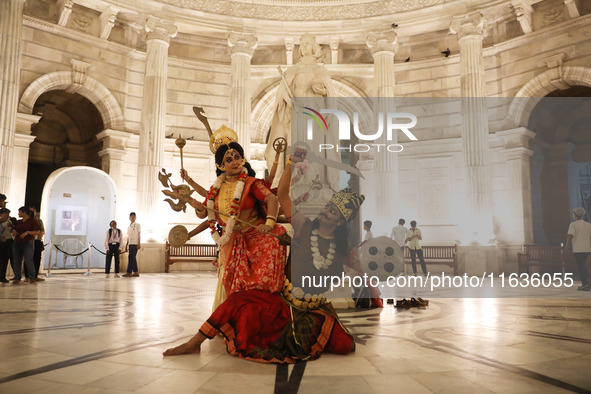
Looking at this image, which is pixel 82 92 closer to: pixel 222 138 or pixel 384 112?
pixel 384 112

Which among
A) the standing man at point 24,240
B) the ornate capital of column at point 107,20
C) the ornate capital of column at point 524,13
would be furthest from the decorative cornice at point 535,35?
the standing man at point 24,240

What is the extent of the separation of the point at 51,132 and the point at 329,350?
1741 centimetres

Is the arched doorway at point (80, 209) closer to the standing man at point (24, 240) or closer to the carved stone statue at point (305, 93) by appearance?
the standing man at point (24, 240)

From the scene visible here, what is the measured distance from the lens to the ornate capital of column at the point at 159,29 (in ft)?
47.3

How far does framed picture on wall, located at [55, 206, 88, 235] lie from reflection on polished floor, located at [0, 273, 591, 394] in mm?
6425

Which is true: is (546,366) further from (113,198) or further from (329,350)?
(113,198)

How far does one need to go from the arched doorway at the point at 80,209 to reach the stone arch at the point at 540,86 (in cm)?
1225

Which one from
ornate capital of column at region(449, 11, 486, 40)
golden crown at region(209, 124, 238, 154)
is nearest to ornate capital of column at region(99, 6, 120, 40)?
ornate capital of column at region(449, 11, 486, 40)

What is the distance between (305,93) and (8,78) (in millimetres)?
8712

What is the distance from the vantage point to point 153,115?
14.4 meters

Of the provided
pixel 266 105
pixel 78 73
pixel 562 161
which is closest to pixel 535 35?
pixel 562 161

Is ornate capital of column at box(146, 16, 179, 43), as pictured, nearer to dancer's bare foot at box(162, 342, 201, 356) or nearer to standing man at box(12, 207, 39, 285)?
standing man at box(12, 207, 39, 285)

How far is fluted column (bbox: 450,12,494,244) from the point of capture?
13102 millimetres

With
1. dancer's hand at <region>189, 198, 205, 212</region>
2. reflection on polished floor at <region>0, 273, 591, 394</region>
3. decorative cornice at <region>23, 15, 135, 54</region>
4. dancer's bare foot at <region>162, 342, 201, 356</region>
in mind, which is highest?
decorative cornice at <region>23, 15, 135, 54</region>
